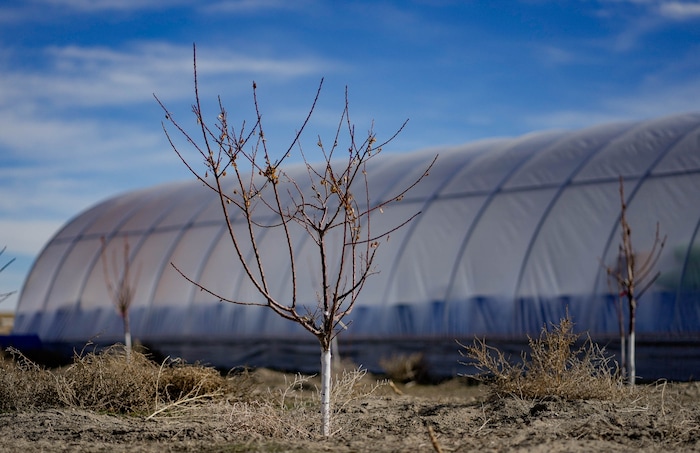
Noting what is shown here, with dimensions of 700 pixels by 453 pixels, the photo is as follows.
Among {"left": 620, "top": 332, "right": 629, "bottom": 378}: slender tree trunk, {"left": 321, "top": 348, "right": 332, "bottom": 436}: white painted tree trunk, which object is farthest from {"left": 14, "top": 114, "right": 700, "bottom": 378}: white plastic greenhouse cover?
{"left": 321, "top": 348, "right": 332, "bottom": 436}: white painted tree trunk

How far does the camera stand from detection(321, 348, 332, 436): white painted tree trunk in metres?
7.85

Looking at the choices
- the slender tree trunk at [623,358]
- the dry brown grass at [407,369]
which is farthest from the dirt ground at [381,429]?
the dry brown grass at [407,369]

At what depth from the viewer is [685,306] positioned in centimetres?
1534

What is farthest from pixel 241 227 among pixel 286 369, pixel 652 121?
pixel 652 121

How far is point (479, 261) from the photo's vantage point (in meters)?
17.8

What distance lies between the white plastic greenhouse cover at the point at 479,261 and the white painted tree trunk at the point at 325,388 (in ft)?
29.4

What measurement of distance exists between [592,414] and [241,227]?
14.7 metres

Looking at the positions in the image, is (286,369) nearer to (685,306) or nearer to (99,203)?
(685,306)

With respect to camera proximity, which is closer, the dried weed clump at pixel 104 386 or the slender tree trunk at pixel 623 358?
the dried weed clump at pixel 104 386

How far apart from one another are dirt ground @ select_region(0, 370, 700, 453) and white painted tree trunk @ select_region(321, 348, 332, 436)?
0.13 metres

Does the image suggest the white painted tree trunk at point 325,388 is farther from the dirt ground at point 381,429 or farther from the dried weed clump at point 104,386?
the dried weed clump at point 104,386

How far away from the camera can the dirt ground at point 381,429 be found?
7516 millimetres

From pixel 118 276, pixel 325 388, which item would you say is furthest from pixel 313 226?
pixel 118 276

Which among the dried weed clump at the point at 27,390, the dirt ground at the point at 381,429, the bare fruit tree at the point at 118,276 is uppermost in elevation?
the bare fruit tree at the point at 118,276
